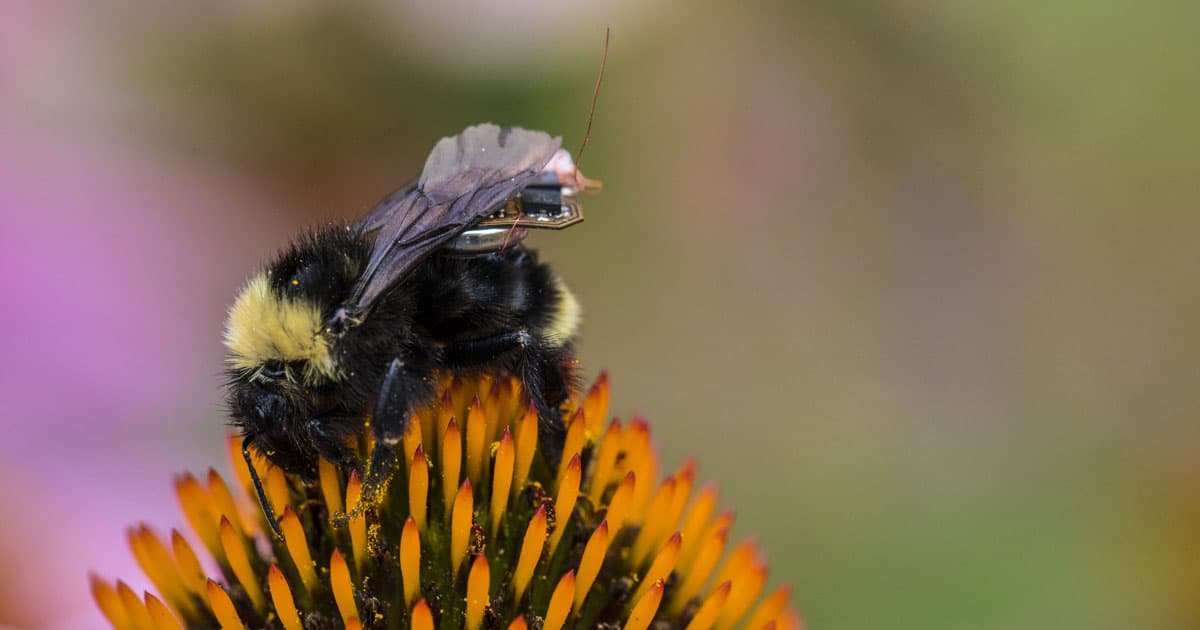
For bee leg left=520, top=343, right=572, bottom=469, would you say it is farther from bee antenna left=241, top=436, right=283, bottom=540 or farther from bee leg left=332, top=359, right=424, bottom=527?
bee antenna left=241, top=436, right=283, bottom=540

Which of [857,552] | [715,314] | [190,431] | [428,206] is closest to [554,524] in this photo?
[428,206]

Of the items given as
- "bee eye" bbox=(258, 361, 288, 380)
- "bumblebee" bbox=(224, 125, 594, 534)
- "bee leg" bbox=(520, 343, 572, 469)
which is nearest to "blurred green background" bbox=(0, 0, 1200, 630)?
"bee leg" bbox=(520, 343, 572, 469)

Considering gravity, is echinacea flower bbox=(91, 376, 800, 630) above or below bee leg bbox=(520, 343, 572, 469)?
below

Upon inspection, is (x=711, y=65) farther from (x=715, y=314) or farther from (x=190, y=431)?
(x=190, y=431)

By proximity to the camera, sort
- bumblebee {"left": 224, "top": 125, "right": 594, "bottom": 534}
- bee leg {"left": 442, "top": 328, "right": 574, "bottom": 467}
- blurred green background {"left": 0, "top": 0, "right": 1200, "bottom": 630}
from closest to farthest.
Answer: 1. bumblebee {"left": 224, "top": 125, "right": 594, "bottom": 534}
2. bee leg {"left": 442, "top": 328, "right": 574, "bottom": 467}
3. blurred green background {"left": 0, "top": 0, "right": 1200, "bottom": 630}

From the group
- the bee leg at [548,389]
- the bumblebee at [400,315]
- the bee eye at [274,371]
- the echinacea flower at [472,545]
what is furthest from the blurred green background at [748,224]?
the bee eye at [274,371]

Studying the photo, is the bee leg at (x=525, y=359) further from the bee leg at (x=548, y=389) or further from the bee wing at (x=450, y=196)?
the bee wing at (x=450, y=196)
